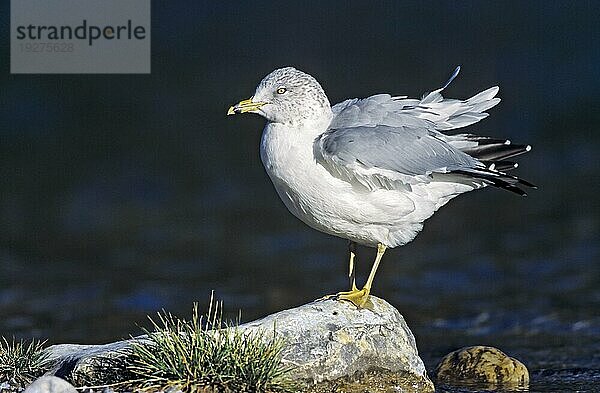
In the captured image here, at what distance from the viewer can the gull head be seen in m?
8.32

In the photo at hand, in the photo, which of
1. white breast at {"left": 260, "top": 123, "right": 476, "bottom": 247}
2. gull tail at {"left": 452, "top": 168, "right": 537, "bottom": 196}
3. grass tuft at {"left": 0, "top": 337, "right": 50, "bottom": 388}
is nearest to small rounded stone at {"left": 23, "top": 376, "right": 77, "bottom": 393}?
grass tuft at {"left": 0, "top": 337, "right": 50, "bottom": 388}

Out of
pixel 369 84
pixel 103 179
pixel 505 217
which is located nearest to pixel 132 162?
pixel 103 179

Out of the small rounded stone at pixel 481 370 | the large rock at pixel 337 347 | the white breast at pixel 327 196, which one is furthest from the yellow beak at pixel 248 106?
the small rounded stone at pixel 481 370

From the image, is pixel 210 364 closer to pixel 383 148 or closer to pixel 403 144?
pixel 383 148

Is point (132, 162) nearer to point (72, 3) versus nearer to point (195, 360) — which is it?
point (72, 3)

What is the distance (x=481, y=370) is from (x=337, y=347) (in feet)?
6.75

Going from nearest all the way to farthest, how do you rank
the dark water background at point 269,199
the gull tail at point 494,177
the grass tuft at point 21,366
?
the grass tuft at point 21,366 → the gull tail at point 494,177 → the dark water background at point 269,199

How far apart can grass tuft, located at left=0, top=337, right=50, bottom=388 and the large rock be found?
140 millimetres

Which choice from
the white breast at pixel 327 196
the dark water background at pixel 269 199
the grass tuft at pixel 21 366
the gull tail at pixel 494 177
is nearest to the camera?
the grass tuft at pixel 21 366

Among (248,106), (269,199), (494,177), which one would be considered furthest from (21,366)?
(269,199)

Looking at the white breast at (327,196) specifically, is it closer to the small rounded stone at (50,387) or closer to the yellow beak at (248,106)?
the yellow beak at (248,106)

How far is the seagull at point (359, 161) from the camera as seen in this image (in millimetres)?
8266

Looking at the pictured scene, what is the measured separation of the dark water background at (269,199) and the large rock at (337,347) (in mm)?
1865

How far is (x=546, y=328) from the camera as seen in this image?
1379 cm
